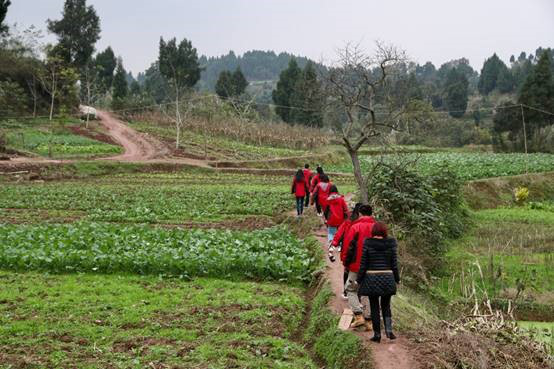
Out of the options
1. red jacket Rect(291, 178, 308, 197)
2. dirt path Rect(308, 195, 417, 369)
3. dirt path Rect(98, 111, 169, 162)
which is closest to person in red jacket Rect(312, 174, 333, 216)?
A: red jacket Rect(291, 178, 308, 197)

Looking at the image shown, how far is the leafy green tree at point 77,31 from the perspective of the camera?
2862 inches

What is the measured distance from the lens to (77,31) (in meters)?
73.1

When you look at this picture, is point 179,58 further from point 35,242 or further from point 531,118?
point 35,242

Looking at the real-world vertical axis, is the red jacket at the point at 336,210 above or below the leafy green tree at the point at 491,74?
below

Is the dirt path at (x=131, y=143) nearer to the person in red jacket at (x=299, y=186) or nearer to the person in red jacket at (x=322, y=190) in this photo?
the person in red jacket at (x=299, y=186)

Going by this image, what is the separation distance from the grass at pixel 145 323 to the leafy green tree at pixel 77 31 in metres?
65.0

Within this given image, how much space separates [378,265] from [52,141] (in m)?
47.8

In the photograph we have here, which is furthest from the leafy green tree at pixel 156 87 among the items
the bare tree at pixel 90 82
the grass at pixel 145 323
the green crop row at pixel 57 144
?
the grass at pixel 145 323

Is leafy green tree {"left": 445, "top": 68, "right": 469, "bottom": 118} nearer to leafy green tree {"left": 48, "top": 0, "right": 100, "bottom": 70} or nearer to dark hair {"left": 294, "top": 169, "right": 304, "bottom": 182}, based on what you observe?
leafy green tree {"left": 48, "top": 0, "right": 100, "bottom": 70}

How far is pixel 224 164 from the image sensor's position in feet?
153

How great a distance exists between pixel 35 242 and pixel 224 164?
3013 cm

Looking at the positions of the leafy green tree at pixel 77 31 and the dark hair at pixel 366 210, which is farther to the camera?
the leafy green tree at pixel 77 31

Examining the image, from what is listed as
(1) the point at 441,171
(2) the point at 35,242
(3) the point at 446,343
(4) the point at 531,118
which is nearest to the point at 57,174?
(2) the point at 35,242

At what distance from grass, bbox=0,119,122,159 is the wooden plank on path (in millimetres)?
37493
